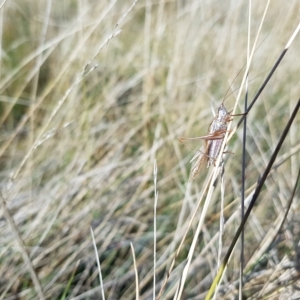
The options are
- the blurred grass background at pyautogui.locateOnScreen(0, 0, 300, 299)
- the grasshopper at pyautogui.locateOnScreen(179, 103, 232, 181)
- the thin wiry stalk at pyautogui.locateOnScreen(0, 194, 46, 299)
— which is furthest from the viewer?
the blurred grass background at pyautogui.locateOnScreen(0, 0, 300, 299)

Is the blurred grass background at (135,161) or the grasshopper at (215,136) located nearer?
the grasshopper at (215,136)

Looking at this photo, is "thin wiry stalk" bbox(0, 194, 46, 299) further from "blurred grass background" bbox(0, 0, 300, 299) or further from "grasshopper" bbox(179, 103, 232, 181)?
"grasshopper" bbox(179, 103, 232, 181)

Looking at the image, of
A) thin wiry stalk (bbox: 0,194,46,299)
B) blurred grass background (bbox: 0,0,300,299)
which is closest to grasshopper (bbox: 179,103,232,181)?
blurred grass background (bbox: 0,0,300,299)

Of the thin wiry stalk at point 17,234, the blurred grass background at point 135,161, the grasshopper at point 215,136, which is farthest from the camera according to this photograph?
the blurred grass background at point 135,161

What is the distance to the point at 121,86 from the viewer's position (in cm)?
140

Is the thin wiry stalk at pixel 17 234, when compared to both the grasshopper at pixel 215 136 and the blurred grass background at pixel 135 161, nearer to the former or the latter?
the blurred grass background at pixel 135 161

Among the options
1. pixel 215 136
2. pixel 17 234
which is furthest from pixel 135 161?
pixel 17 234

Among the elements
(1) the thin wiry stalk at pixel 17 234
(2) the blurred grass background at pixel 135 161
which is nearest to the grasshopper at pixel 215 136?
(2) the blurred grass background at pixel 135 161

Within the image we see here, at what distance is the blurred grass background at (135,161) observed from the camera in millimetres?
884

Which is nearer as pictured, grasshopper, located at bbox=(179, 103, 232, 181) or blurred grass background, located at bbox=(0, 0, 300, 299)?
grasshopper, located at bbox=(179, 103, 232, 181)

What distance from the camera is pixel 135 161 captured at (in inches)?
48.5

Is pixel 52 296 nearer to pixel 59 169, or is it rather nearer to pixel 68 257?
pixel 68 257

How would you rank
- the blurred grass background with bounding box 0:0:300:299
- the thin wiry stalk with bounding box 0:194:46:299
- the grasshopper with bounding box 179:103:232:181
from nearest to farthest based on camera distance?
the thin wiry stalk with bounding box 0:194:46:299, the grasshopper with bounding box 179:103:232:181, the blurred grass background with bounding box 0:0:300:299

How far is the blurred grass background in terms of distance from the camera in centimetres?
88
